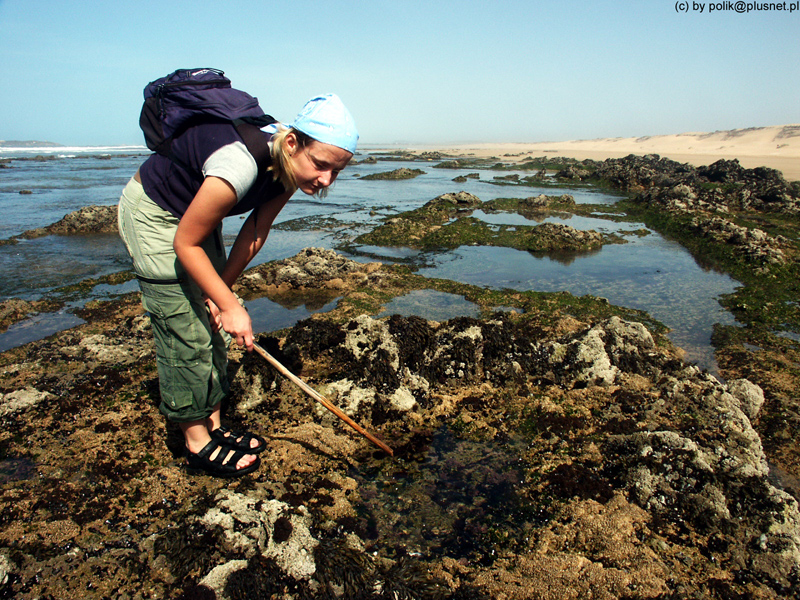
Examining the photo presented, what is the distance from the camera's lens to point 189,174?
6.90ft

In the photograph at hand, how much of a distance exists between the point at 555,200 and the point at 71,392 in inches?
604

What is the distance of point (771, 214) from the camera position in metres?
13.5

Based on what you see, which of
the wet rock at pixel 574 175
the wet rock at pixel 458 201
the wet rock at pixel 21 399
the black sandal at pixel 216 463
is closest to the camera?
the black sandal at pixel 216 463

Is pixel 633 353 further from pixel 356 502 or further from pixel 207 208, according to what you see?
pixel 207 208

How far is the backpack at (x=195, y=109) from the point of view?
6.48 feet

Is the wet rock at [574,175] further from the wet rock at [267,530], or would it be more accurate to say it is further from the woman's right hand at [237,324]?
the wet rock at [267,530]

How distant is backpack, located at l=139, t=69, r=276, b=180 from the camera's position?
1.97 m

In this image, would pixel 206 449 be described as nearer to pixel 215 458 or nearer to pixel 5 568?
pixel 215 458

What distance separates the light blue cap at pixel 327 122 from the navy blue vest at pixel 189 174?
21cm

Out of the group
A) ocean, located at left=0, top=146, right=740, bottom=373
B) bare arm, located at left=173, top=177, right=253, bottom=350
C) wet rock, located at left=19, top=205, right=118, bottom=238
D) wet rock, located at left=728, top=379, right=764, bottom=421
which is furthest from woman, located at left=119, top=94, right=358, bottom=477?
wet rock, located at left=19, top=205, right=118, bottom=238

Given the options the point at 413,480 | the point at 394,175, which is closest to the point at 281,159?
the point at 413,480

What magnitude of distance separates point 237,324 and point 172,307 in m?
0.41

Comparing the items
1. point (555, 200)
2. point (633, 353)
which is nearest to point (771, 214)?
point (555, 200)

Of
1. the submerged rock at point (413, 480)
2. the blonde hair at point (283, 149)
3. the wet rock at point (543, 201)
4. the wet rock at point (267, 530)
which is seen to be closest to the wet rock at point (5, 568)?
the submerged rock at point (413, 480)
